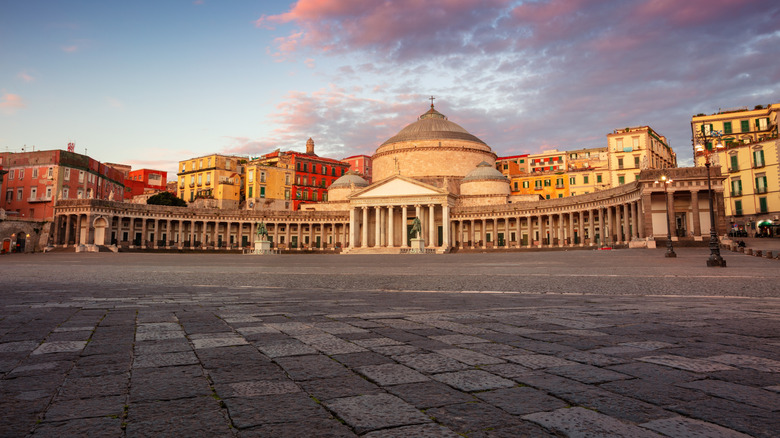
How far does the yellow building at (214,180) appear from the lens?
84375 millimetres

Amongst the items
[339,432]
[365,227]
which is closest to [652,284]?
[339,432]

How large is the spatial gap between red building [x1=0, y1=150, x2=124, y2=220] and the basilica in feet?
12.1

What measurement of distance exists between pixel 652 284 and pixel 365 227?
58.0m

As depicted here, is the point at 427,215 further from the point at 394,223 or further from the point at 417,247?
the point at 417,247

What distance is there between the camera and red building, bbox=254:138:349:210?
294ft

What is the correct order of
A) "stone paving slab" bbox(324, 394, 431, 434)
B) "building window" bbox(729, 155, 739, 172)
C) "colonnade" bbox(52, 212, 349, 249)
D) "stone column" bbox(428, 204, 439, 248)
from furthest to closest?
"stone column" bbox(428, 204, 439, 248) → "colonnade" bbox(52, 212, 349, 249) → "building window" bbox(729, 155, 739, 172) → "stone paving slab" bbox(324, 394, 431, 434)

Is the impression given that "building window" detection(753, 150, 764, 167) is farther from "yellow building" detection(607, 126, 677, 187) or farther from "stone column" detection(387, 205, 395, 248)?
"stone column" detection(387, 205, 395, 248)

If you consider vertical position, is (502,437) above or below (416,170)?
below

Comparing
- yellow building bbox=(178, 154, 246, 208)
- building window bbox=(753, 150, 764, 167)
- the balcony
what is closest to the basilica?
the balcony

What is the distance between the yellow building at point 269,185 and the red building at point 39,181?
81.7 feet

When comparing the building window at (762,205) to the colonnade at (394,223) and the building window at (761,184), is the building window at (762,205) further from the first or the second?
the colonnade at (394,223)

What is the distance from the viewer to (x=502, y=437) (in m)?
1.91

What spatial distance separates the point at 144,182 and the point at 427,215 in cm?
5855

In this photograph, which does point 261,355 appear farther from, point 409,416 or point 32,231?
point 32,231
